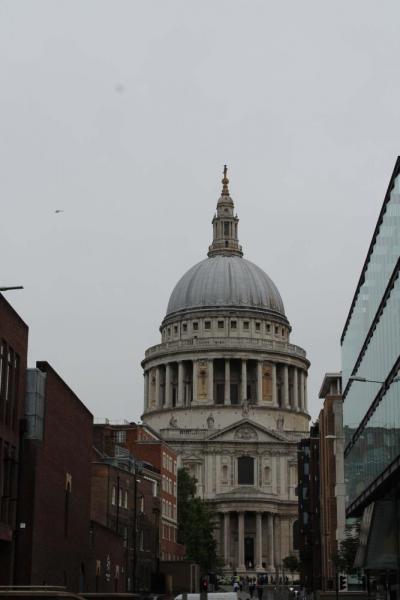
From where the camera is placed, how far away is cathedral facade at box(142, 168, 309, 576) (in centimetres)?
16200

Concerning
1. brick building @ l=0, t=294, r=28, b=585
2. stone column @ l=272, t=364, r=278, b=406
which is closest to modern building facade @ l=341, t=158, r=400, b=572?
brick building @ l=0, t=294, r=28, b=585

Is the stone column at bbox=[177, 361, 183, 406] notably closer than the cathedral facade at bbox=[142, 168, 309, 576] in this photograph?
No

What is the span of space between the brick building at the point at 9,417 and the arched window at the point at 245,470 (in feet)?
400

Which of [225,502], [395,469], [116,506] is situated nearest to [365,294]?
[395,469]

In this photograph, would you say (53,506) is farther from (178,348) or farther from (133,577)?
(178,348)

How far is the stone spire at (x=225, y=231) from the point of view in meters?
194

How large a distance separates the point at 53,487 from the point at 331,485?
146 ft

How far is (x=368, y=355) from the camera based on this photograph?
55344 mm

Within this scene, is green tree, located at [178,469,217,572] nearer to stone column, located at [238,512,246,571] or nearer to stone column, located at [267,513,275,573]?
stone column, located at [238,512,246,571]

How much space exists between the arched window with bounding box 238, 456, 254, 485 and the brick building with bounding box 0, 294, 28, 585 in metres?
122

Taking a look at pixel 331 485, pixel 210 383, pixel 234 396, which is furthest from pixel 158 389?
pixel 331 485

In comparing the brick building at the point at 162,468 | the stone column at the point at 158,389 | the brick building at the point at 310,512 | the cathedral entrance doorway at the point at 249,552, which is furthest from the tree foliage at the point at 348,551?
the stone column at the point at 158,389

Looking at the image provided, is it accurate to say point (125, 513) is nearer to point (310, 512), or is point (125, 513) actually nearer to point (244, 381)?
point (310, 512)

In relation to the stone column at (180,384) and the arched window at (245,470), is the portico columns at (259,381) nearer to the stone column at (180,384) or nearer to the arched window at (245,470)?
the arched window at (245,470)
